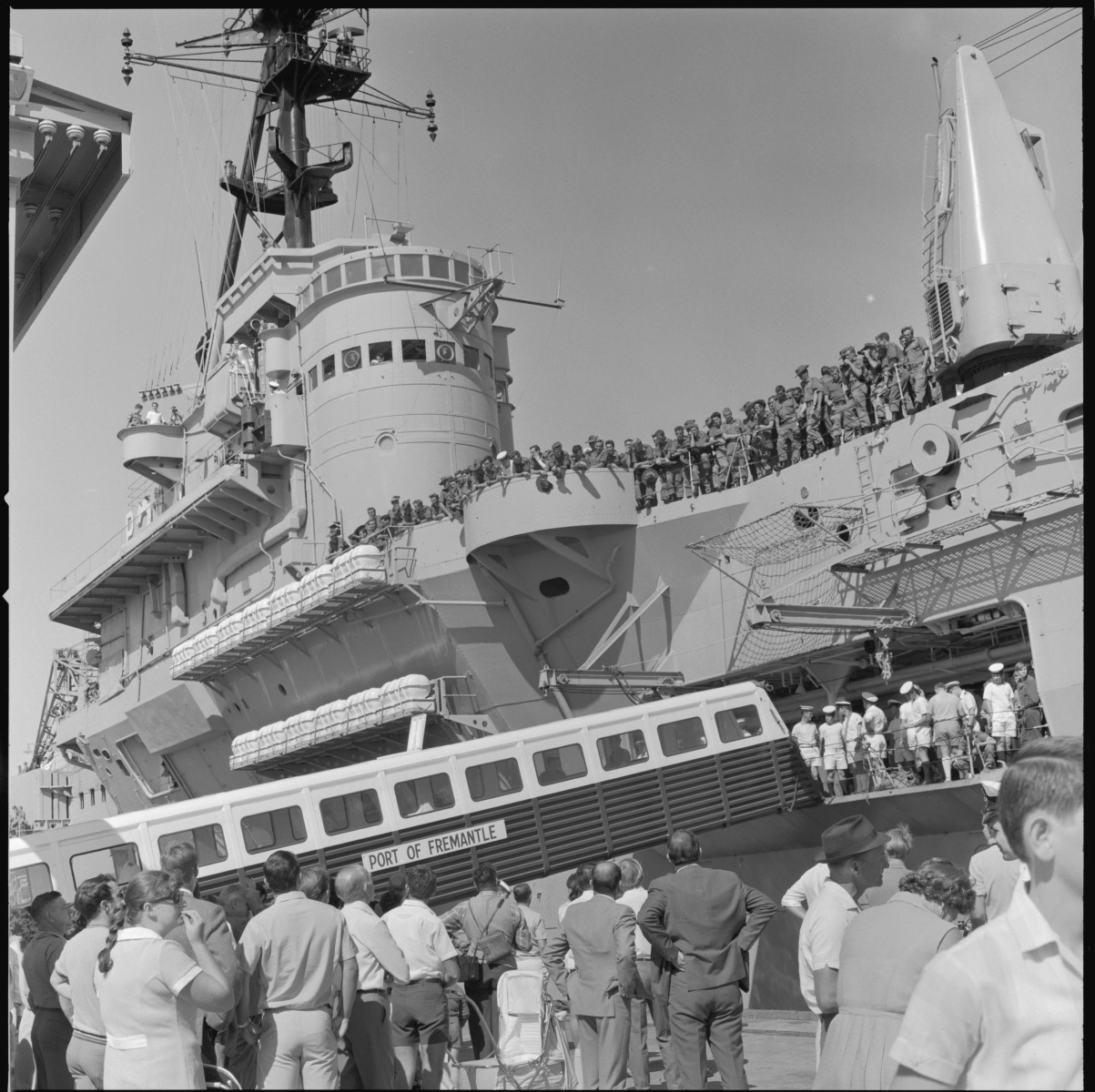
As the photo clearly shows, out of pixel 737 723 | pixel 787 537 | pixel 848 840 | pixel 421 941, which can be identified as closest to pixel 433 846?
pixel 737 723

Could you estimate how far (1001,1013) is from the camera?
2.98 m

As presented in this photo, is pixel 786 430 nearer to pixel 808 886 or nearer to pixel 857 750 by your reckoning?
pixel 857 750

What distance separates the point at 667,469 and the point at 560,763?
6144 millimetres

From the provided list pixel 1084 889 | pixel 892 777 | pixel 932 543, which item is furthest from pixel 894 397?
pixel 1084 889

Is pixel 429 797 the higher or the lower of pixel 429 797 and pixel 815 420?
the lower

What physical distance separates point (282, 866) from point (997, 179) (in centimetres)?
1609

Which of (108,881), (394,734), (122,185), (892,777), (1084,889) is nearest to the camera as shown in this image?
(1084,889)

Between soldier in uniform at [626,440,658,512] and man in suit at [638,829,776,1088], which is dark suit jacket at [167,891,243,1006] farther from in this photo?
soldier in uniform at [626,440,658,512]

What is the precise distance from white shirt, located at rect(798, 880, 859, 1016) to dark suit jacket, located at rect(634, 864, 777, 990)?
872 mm

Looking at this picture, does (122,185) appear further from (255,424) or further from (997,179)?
(255,424)

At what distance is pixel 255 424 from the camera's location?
93.2 feet

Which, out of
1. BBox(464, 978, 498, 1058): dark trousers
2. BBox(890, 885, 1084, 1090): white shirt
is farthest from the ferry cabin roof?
BBox(890, 885, 1084, 1090): white shirt

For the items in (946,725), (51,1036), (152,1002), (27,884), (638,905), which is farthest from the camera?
(946,725)

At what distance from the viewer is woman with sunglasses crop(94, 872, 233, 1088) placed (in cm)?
517
